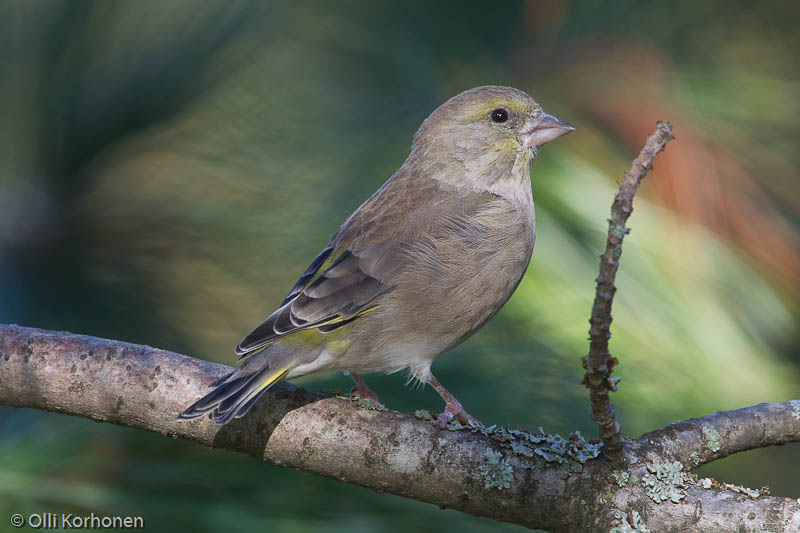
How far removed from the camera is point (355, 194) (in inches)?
133

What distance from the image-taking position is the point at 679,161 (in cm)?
338

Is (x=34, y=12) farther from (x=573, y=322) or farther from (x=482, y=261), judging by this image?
(x=573, y=322)

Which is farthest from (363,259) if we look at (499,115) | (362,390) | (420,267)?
(499,115)

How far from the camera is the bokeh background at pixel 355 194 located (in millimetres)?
2559

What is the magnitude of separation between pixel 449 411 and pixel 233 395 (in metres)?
0.64

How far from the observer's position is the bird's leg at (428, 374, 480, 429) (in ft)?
8.11

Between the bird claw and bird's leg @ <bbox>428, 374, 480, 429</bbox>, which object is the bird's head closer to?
bird's leg @ <bbox>428, 374, 480, 429</bbox>

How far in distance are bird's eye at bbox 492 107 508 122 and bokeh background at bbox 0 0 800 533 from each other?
221 millimetres

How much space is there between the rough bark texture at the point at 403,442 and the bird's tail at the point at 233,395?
63 mm

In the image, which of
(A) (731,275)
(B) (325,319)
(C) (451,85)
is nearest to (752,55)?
(A) (731,275)

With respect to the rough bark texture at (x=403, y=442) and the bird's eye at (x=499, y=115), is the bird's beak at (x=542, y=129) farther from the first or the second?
the rough bark texture at (x=403, y=442)

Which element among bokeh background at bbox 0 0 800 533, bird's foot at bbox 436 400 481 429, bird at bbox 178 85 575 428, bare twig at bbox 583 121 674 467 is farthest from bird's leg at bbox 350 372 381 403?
bare twig at bbox 583 121 674 467

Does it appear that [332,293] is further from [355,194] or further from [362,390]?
[355,194]

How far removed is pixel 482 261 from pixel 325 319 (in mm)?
635
